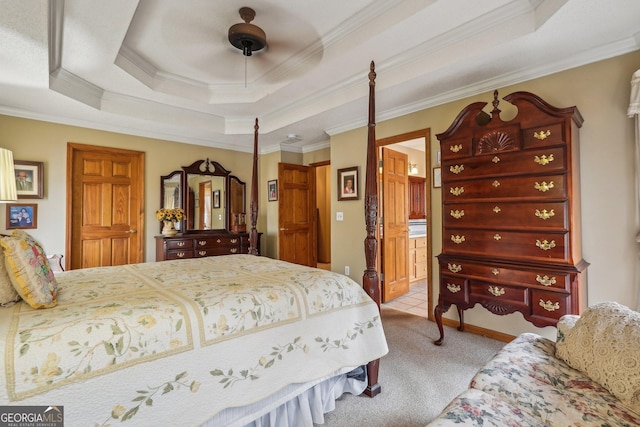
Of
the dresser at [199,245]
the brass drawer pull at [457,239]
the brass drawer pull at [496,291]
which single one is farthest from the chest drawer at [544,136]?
the dresser at [199,245]

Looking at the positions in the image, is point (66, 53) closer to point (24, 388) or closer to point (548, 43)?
point (24, 388)

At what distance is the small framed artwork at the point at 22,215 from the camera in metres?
3.38

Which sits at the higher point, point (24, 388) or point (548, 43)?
point (548, 43)

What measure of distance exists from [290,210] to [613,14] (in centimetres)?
411

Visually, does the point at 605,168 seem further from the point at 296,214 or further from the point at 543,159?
the point at 296,214

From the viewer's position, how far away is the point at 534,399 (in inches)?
43.1

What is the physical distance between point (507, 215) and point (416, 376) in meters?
1.40

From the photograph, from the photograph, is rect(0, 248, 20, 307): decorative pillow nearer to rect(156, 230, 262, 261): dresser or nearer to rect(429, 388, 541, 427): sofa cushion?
rect(429, 388, 541, 427): sofa cushion

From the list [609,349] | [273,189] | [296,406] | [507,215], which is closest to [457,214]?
[507,215]

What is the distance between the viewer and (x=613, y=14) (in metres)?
1.86

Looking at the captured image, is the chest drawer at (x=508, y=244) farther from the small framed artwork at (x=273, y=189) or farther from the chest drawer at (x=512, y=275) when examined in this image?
the small framed artwork at (x=273, y=189)

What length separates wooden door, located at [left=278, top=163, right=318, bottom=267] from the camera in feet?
16.0

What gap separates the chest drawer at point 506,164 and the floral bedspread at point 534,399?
4.45 ft

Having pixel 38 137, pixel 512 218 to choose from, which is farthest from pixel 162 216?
pixel 512 218
